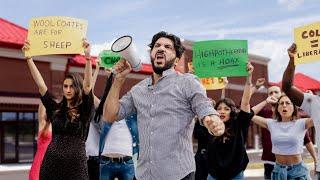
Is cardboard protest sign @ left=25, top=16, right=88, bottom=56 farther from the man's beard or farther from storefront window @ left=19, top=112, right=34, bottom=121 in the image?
storefront window @ left=19, top=112, right=34, bottom=121

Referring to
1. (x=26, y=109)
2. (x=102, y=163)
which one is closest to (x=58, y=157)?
(x=102, y=163)

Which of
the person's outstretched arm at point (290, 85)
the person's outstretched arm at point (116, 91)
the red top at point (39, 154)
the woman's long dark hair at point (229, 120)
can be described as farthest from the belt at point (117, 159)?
the person's outstretched arm at point (116, 91)

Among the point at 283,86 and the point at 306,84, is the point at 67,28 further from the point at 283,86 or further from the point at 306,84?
the point at 306,84

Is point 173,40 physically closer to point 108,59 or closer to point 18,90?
point 108,59

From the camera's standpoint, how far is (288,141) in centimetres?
606

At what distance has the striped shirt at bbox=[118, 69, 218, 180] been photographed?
132 inches

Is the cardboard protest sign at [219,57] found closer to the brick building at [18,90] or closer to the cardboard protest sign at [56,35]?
the cardboard protest sign at [56,35]

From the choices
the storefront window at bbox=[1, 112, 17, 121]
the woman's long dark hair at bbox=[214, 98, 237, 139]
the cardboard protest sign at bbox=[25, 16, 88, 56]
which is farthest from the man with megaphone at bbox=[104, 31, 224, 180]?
the storefront window at bbox=[1, 112, 17, 121]

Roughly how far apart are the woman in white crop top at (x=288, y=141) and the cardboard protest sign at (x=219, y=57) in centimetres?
80

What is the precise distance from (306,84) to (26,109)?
35618 mm

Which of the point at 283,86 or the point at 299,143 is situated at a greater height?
the point at 283,86

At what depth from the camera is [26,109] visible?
1090 inches

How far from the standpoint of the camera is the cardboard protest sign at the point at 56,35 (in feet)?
20.1

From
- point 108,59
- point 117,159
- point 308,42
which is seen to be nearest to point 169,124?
→ point 308,42
